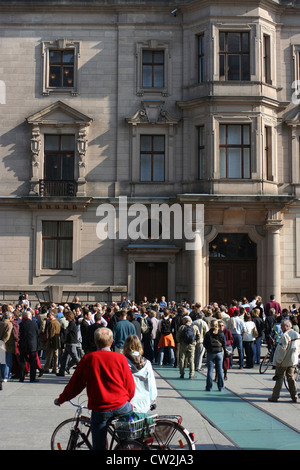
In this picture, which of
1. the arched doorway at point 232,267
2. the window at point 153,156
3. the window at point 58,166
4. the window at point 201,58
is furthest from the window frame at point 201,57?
the arched doorway at point 232,267

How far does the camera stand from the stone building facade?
2847 cm

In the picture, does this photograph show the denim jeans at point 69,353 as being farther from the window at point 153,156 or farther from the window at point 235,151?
the window at point 235,151

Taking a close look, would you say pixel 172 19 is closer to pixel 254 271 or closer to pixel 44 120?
pixel 44 120

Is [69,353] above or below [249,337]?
below

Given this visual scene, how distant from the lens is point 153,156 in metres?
29.7

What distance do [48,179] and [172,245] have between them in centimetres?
654

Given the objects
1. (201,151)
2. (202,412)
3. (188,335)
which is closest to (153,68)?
(201,151)

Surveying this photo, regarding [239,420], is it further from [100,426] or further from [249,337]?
[249,337]

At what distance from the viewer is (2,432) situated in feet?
34.1

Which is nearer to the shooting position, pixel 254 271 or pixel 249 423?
pixel 249 423

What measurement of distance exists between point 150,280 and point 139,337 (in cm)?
1050

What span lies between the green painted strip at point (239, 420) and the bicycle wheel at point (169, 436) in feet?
Result: 8.50

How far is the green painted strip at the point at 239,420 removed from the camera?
9.90 meters
